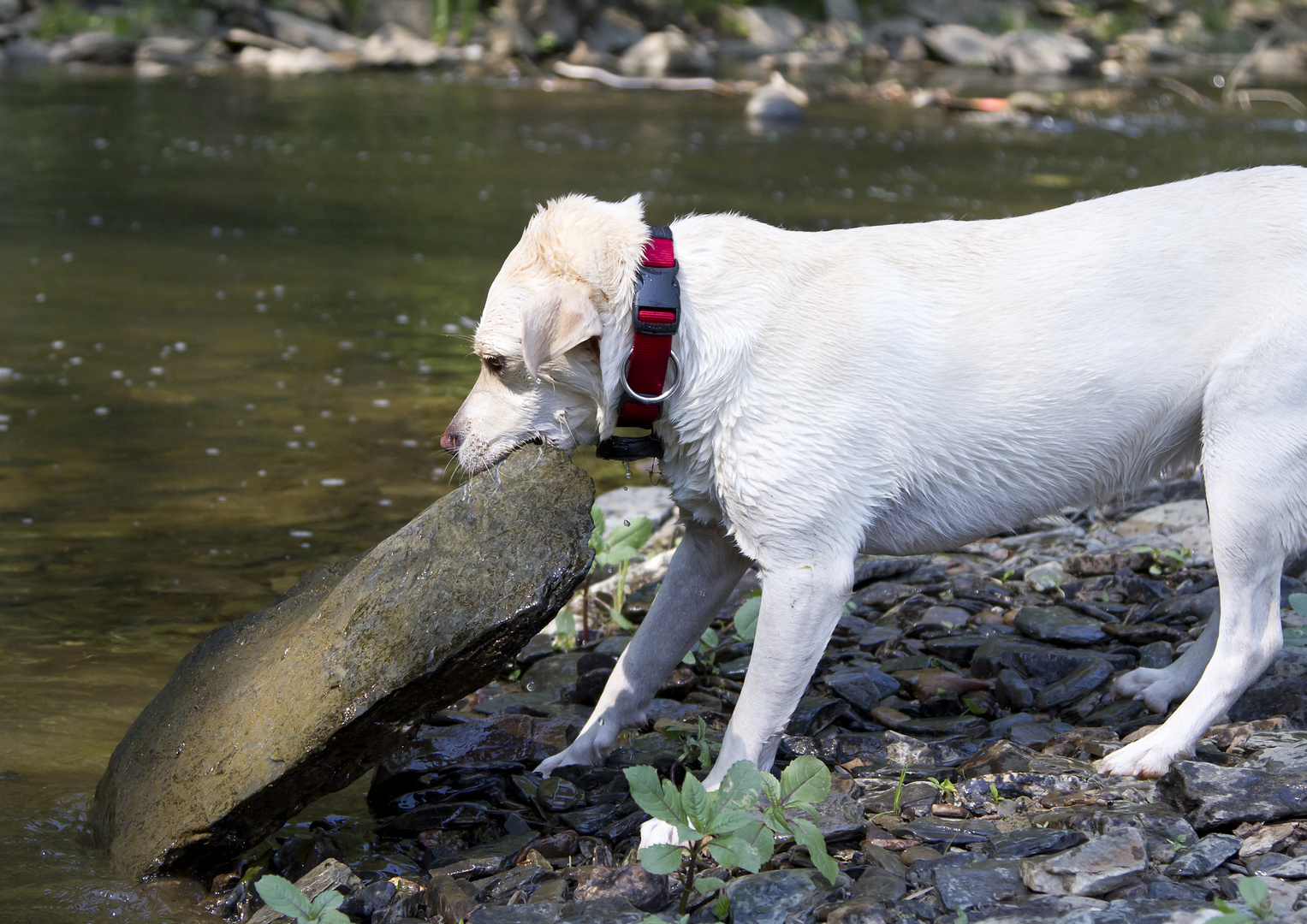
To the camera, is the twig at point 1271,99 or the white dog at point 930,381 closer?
the white dog at point 930,381

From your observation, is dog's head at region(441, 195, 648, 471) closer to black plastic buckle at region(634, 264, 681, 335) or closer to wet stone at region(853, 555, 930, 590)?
black plastic buckle at region(634, 264, 681, 335)

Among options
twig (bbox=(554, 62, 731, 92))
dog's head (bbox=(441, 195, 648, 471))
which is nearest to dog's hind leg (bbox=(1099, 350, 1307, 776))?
dog's head (bbox=(441, 195, 648, 471))

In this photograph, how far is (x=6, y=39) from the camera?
103ft

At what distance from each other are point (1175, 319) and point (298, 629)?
10.2ft

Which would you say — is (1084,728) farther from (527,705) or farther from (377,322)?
(377,322)

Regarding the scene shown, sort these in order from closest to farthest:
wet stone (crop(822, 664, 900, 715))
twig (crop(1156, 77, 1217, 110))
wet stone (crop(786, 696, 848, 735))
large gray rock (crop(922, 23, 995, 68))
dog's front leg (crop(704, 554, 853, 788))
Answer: dog's front leg (crop(704, 554, 853, 788)) < wet stone (crop(786, 696, 848, 735)) < wet stone (crop(822, 664, 900, 715)) < twig (crop(1156, 77, 1217, 110)) < large gray rock (crop(922, 23, 995, 68))

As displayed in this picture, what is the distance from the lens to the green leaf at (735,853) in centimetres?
353

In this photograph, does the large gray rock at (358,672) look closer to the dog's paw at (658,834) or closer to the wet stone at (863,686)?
the dog's paw at (658,834)

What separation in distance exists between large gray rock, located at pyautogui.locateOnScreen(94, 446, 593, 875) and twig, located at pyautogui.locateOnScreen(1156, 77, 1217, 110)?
2987 cm

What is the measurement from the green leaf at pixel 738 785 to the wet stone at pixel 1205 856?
1.18 meters

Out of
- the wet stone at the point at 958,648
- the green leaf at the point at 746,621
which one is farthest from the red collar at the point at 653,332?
the wet stone at the point at 958,648

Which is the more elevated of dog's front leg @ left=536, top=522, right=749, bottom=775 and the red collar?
the red collar

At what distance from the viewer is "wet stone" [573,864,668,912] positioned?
3789 mm

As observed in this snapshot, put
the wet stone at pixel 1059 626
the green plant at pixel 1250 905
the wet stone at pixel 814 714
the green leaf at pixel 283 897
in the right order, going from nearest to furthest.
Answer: the green plant at pixel 1250 905
the green leaf at pixel 283 897
the wet stone at pixel 814 714
the wet stone at pixel 1059 626
